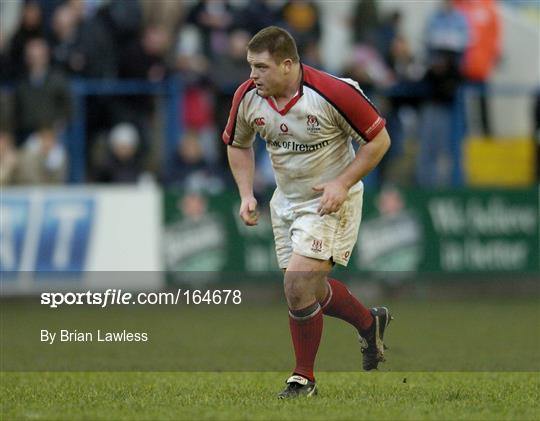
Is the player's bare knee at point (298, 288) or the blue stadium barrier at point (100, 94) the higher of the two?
the blue stadium barrier at point (100, 94)

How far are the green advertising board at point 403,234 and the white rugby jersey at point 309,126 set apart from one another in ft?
26.2

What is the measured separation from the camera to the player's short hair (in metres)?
7.18

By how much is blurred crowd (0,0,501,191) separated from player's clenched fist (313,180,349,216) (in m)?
8.71

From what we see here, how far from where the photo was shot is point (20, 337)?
11578mm

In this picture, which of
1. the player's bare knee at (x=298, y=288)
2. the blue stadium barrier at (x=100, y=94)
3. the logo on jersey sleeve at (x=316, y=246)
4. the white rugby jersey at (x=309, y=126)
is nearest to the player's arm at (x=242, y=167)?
the white rugby jersey at (x=309, y=126)

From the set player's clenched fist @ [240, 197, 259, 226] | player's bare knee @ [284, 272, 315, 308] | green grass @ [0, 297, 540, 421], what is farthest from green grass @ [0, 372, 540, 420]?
player's clenched fist @ [240, 197, 259, 226]

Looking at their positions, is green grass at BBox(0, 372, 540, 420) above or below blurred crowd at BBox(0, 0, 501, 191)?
below

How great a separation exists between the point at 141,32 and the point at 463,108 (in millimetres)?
4385

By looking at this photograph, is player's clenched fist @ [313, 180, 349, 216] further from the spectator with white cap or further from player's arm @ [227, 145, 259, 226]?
the spectator with white cap

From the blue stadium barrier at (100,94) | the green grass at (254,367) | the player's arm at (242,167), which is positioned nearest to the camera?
the green grass at (254,367)

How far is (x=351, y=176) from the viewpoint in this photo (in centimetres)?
734

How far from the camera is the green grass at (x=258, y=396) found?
643 centimetres

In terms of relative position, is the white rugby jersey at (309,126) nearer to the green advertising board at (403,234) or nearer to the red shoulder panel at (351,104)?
the red shoulder panel at (351,104)

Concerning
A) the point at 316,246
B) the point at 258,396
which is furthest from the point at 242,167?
the point at 258,396
